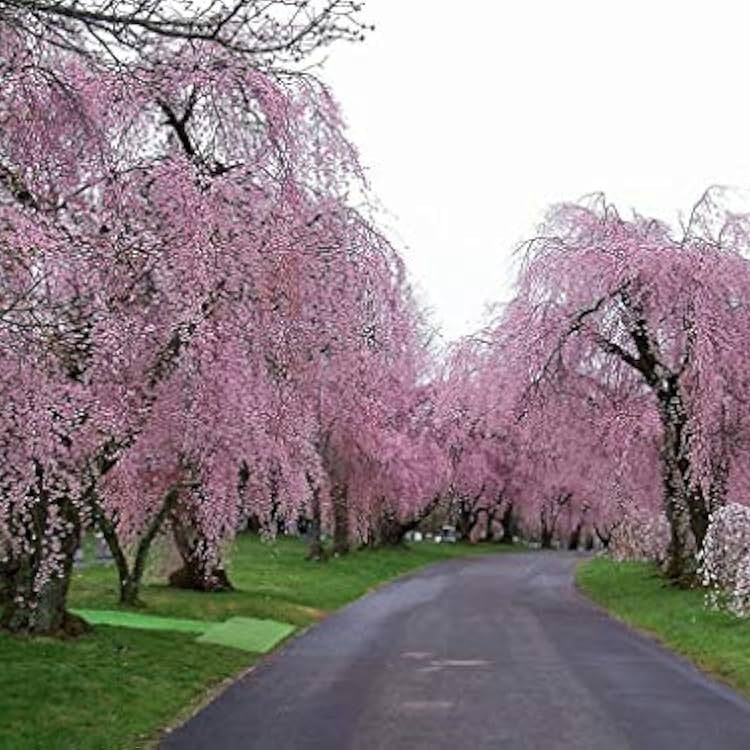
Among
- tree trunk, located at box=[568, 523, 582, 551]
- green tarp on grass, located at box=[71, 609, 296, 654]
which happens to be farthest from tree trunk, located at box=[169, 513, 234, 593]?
tree trunk, located at box=[568, 523, 582, 551]

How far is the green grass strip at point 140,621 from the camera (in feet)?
60.2

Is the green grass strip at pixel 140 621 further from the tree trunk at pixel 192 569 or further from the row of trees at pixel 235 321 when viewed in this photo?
the tree trunk at pixel 192 569

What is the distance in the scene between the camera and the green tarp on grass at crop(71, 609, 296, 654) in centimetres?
1748

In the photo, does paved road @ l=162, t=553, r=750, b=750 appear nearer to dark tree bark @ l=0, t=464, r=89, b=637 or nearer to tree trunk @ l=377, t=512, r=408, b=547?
dark tree bark @ l=0, t=464, r=89, b=637

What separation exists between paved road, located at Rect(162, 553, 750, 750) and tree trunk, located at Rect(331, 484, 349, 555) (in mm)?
14948

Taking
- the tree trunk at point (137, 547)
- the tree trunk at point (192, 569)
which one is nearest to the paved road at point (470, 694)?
the tree trunk at point (137, 547)

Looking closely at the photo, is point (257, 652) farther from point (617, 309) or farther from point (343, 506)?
point (343, 506)

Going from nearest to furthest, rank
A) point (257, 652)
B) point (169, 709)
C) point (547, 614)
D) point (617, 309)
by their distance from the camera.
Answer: point (169, 709) < point (257, 652) < point (547, 614) < point (617, 309)

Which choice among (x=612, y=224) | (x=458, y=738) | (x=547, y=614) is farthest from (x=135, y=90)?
(x=612, y=224)

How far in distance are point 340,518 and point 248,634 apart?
22.0m

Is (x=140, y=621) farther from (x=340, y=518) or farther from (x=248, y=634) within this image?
(x=340, y=518)

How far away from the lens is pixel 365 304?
677 inches

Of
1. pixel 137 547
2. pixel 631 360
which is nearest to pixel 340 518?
pixel 631 360

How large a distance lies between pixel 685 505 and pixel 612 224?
6.58m
